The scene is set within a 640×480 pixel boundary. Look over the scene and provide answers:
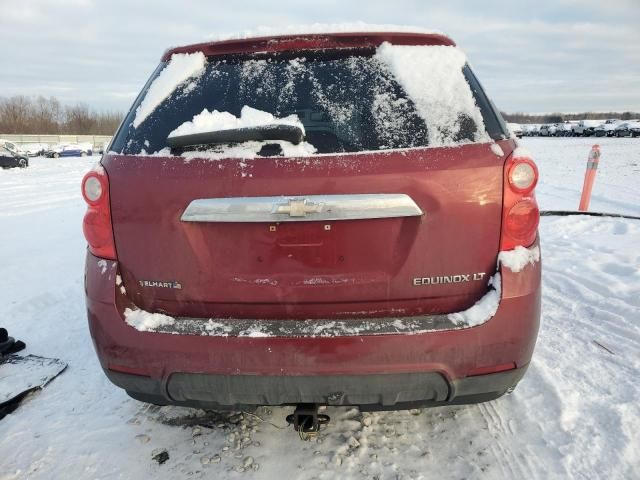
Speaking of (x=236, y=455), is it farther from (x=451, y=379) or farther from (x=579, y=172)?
(x=579, y=172)

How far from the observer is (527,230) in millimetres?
1951

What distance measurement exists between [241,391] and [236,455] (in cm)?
58

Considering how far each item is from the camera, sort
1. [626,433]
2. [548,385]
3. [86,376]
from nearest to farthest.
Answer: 1. [626,433]
2. [548,385]
3. [86,376]

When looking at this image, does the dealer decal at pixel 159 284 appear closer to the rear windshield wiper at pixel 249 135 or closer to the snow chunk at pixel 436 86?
the rear windshield wiper at pixel 249 135

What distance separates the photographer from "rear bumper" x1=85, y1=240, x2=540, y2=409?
187 cm

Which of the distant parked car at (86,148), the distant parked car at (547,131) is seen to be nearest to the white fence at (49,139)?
the distant parked car at (86,148)

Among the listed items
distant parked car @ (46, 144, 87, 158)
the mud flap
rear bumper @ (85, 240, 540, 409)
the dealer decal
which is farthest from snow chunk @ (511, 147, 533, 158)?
distant parked car @ (46, 144, 87, 158)

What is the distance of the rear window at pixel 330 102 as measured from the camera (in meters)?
1.95

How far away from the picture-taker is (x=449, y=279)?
1.91 m

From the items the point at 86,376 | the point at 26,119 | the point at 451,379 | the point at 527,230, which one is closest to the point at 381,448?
the point at 451,379

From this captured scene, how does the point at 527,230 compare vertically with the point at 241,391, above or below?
above

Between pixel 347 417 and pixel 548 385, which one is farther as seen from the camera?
pixel 548 385

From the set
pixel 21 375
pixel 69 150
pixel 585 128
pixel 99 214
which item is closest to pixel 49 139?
pixel 69 150

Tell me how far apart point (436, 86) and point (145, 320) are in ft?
5.18
